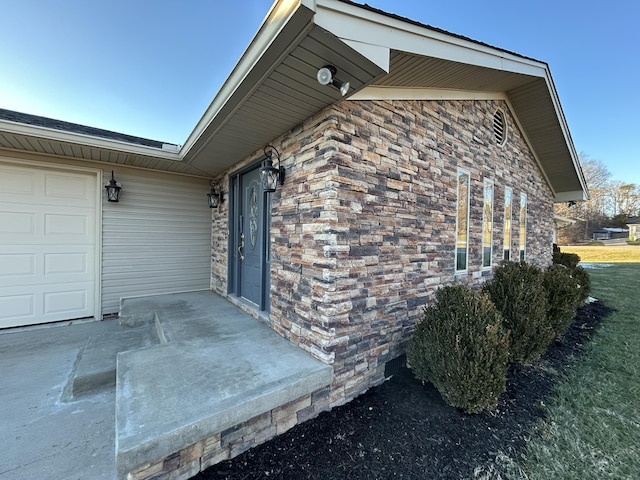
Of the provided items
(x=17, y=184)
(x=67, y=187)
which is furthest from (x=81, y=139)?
(x=17, y=184)

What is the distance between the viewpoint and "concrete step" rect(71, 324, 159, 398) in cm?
269

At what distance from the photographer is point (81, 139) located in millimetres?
3768

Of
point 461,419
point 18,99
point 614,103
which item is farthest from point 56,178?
point 614,103

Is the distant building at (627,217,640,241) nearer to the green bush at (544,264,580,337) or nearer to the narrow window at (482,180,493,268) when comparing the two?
the green bush at (544,264,580,337)

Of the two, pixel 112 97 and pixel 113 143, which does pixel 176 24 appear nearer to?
pixel 112 97

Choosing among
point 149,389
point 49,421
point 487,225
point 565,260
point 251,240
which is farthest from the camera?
point 565,260

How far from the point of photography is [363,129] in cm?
273

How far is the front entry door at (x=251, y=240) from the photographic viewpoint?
152 inches

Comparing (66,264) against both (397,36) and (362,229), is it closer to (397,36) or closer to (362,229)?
(362,229)

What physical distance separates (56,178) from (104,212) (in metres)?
0.83

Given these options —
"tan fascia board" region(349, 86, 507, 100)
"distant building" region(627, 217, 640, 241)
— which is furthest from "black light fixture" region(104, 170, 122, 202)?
"distant building" region(627, 217, 640, 241)

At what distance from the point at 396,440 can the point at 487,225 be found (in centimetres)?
417

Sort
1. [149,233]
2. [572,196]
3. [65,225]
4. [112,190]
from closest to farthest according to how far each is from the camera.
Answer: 1. [65,225]
2. [112,190]
3. [149,233]
4. [572,196]

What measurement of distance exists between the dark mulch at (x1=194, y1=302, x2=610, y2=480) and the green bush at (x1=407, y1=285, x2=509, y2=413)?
0.22 m
